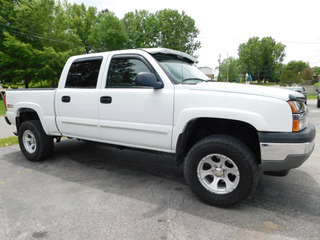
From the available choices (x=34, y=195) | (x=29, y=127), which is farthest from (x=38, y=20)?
(x=34, y=195)

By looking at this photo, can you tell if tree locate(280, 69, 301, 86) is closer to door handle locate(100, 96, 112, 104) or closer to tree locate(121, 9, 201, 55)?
tree locate(121, 9, 201, 55)

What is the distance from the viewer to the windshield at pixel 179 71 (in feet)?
10.4

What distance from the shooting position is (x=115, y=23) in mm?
32094

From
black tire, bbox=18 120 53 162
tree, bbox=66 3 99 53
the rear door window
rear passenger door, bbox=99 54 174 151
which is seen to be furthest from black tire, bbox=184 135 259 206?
tree, bbox=66 3 99 53

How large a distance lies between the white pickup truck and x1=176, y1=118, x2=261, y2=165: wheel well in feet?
0.04

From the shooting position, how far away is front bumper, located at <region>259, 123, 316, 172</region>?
2.40m

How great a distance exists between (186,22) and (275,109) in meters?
45.2

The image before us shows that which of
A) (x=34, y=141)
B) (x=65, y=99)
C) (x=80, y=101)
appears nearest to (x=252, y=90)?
(x=80, y=101)

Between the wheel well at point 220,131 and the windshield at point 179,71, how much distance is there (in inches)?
24.8

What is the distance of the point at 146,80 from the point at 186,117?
2.21 ft

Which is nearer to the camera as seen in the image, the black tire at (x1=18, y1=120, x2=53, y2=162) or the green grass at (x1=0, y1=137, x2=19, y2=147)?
the black tire at (x1=18, y1=120, x2=53, y2=162)

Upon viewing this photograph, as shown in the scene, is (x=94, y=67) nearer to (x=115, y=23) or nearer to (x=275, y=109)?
(x=275, y=109)

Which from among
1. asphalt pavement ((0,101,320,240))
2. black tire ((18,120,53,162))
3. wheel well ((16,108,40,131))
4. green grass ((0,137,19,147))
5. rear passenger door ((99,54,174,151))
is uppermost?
rear passenger door ((99,54,174,151))

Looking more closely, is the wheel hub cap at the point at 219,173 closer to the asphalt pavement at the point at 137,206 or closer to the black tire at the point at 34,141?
the asphalt pavement at the point at 137,206
